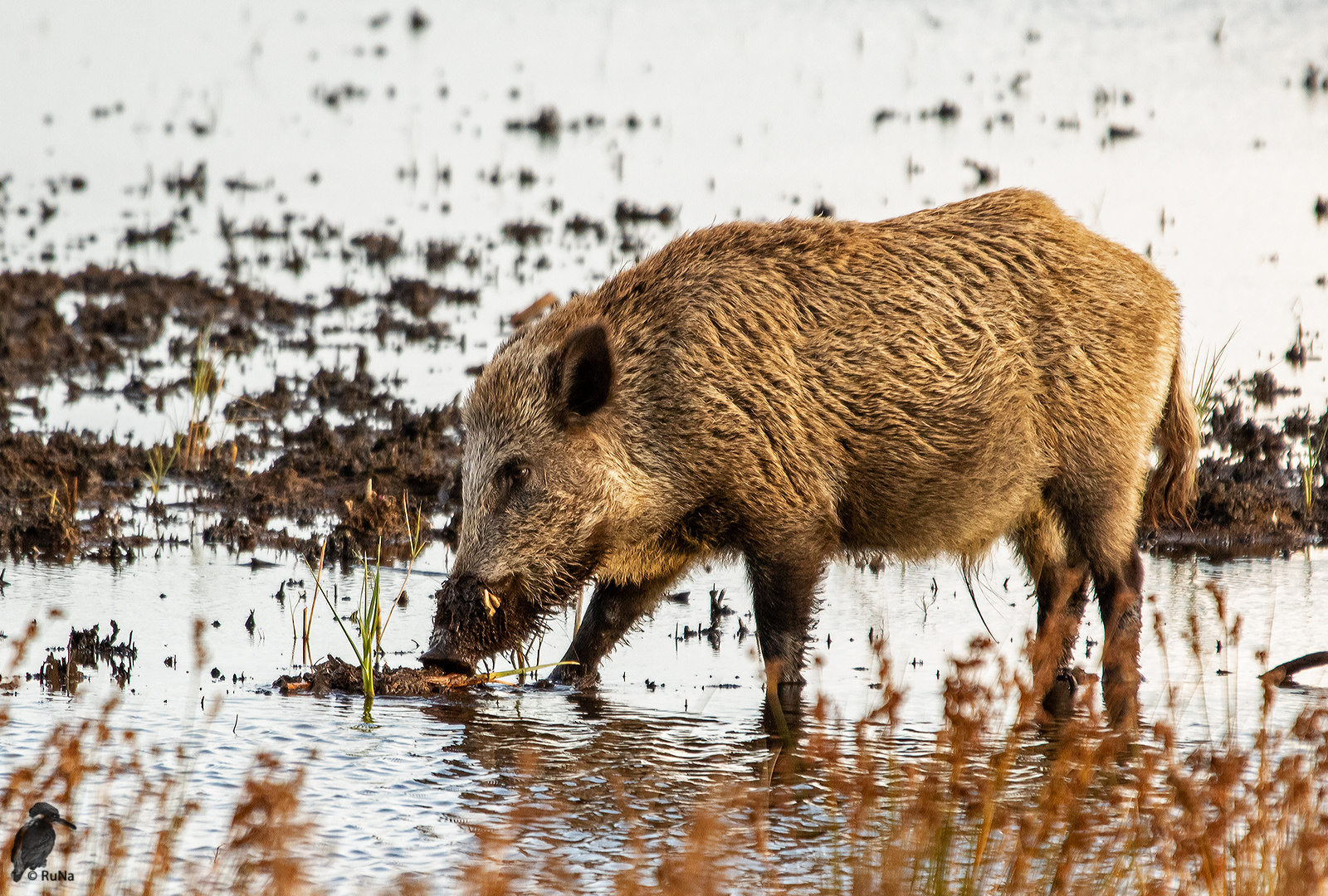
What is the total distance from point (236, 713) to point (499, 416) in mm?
1712

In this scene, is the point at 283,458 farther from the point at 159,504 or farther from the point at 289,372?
the point at 289,372

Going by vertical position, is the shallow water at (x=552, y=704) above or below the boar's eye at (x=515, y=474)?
below

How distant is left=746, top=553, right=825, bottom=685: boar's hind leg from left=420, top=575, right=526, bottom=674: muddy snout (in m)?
1.11

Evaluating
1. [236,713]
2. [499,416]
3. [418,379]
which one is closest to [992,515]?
[499,416]

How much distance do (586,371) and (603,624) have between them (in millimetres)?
1274

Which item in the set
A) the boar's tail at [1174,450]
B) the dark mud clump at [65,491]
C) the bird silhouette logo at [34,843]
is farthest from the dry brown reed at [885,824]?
the dark mud clump at [65,491]

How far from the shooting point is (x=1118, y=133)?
931 inches

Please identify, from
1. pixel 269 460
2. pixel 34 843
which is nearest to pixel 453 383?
pixel 269 460

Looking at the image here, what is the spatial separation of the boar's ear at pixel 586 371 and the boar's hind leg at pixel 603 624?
0.96m

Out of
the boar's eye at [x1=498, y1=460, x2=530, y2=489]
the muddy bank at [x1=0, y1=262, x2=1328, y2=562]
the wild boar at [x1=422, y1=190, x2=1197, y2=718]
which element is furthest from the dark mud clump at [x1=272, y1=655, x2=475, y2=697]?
the muddy bank at [x1=0, y1=262, x2=1328, y2=562]

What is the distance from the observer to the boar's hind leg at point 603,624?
23.8ft

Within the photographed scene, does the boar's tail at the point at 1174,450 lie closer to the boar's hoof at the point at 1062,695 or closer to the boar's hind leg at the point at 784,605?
the boar's hoof at the point at 1062,695

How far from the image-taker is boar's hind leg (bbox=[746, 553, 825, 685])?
687cm

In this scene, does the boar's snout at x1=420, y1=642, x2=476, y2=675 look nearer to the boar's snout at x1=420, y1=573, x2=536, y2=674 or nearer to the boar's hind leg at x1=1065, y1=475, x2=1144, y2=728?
the boar's snout at x1=420, y1=573, x2=536, y2=674
